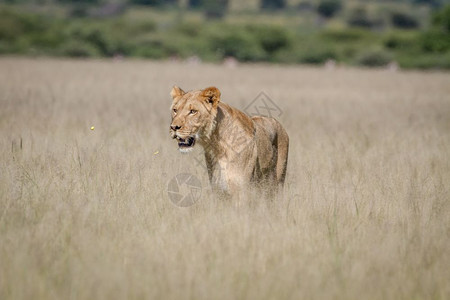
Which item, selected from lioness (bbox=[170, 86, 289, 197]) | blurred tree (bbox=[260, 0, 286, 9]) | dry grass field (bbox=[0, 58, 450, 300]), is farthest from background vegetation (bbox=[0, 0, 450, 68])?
blurred tree (bbox=[260, 0, 286, 9])

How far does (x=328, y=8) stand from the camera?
110312 mm

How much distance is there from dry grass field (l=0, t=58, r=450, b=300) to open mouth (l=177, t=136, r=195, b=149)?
1.91ft

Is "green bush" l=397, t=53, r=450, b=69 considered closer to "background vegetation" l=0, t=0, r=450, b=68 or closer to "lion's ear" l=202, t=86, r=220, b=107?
"background vegetation" l=0, t=0, r=450, b=68

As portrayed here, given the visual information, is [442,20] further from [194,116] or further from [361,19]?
[194,116]

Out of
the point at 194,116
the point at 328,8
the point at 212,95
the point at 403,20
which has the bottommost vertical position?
the point at 194,116

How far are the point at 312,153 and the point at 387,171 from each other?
1384 mm

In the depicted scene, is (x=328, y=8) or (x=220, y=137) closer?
(x=220, y=137)

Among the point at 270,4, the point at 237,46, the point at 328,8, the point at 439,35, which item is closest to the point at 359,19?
the point at 328,8

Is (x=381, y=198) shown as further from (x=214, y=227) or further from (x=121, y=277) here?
(x=121, y=277)

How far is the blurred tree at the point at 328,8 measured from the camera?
358ft

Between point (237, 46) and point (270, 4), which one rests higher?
point (270, 4)

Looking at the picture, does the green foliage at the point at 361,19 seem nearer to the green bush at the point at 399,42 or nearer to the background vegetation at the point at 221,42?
the background vegetation at the point at 221,42

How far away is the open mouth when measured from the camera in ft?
19.3

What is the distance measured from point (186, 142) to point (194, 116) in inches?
9.4
